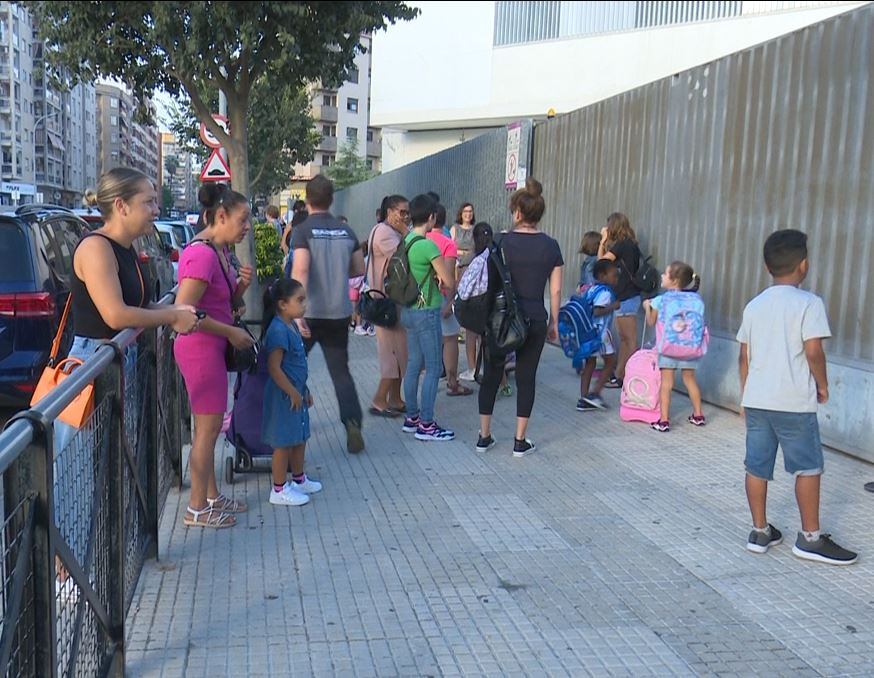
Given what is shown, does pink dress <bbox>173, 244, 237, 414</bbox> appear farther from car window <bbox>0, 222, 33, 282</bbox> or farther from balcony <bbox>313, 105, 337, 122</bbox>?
balcony <bbox>313, 105, 337, 122</bbox>

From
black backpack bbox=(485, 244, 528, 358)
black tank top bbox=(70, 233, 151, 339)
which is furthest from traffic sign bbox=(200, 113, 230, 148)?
black tank top bbox=(70, 233, 151, 339)

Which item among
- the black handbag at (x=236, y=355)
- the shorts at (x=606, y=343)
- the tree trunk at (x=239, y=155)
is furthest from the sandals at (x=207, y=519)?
the tree trunk at (x=239, y=155)

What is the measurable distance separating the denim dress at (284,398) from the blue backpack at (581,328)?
11.0ft

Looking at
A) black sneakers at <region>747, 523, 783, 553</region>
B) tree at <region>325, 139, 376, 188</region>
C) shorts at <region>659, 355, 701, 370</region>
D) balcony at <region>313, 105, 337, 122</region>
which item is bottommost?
black sneakers at <region>747, 523, 783, 553</region>

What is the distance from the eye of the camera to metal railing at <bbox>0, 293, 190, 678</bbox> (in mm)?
2082

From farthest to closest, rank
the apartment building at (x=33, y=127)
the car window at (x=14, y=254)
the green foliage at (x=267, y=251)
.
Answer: the apartment building at (x=33, y=127)
the green foliage at (x=267, y=251)
the car window at (x=14, y=254)

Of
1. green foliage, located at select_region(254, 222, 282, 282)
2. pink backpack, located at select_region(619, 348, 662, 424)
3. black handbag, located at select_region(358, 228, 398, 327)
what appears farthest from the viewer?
green foliage, located at select_region(254, 222, 282, 282)

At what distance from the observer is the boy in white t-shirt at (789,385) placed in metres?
4.24

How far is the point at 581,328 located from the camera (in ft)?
25.8

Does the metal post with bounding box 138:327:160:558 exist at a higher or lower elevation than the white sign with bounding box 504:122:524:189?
lower

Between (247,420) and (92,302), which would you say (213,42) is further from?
(92,302)

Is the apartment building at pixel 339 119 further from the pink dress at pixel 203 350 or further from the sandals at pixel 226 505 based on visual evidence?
the pink dress at pixel 203 350

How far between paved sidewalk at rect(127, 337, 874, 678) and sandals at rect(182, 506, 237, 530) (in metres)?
0.05

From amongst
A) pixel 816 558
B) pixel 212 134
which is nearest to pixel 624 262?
pixel 816 558
